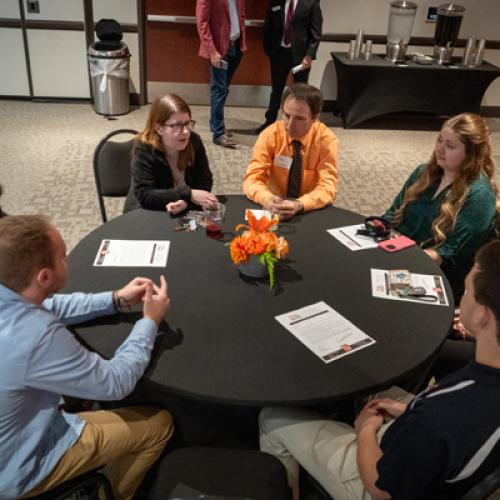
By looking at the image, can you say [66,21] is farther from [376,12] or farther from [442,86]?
[442,86]

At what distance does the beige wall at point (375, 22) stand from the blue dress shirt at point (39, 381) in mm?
5859

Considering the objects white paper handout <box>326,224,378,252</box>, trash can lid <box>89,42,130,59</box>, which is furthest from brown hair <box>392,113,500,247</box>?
trash can lid <box>89,42,130,59</box>

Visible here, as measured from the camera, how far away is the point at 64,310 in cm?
177

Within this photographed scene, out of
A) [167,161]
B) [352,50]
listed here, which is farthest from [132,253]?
[352,50]

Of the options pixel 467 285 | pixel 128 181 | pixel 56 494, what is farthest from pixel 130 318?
pixel 128 181

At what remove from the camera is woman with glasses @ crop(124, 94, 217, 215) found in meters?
2.58

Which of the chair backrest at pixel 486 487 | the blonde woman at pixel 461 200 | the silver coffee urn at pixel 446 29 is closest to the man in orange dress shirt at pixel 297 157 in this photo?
the blonde woman at pixel 461 200

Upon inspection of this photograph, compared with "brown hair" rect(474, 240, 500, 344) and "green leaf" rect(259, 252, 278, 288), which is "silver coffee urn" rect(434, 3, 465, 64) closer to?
"green leaf" rect(259, 252, 278, 288)

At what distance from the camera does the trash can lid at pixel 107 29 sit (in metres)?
5.96

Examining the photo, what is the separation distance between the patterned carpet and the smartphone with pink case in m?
2.00

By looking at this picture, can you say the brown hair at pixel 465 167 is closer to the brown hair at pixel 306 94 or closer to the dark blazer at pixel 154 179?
the brown hair at pixel 306 94

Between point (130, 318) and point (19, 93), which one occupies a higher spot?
point (130, 318)

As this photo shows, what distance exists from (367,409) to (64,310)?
1027 millimetres

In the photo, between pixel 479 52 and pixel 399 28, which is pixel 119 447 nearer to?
pixel 399 28
